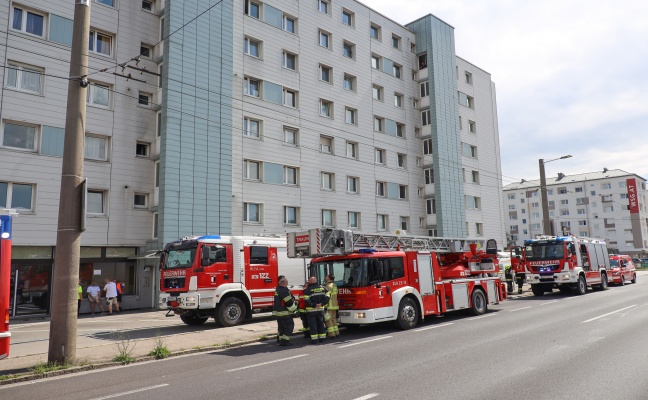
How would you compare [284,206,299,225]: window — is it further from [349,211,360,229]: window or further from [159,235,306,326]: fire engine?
[159,235,306,326]: fire engine

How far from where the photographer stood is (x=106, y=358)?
9.68 metres

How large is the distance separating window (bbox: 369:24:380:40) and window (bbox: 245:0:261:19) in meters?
10.1

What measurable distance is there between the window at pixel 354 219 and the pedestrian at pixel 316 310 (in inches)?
762

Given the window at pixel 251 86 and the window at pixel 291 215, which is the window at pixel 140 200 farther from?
Result: the window at pixel 251 86

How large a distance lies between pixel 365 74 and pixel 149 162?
17198mm

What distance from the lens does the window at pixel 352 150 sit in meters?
31.9

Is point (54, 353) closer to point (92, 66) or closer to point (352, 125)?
point (92, 66)

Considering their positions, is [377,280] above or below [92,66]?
below

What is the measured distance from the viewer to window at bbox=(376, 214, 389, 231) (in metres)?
32.7

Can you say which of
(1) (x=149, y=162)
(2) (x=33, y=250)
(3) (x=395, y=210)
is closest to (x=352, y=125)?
(3) (x=395, y=210)

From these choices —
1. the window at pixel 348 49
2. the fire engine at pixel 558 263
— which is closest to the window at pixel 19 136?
the window at pixel 348 49

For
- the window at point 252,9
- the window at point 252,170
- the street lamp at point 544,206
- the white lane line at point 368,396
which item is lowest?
the white lane line at point 368,396

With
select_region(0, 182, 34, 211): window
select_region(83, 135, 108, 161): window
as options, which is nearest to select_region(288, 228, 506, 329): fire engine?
select_region(0, 182, 34, 211): window

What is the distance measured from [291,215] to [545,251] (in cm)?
1366
